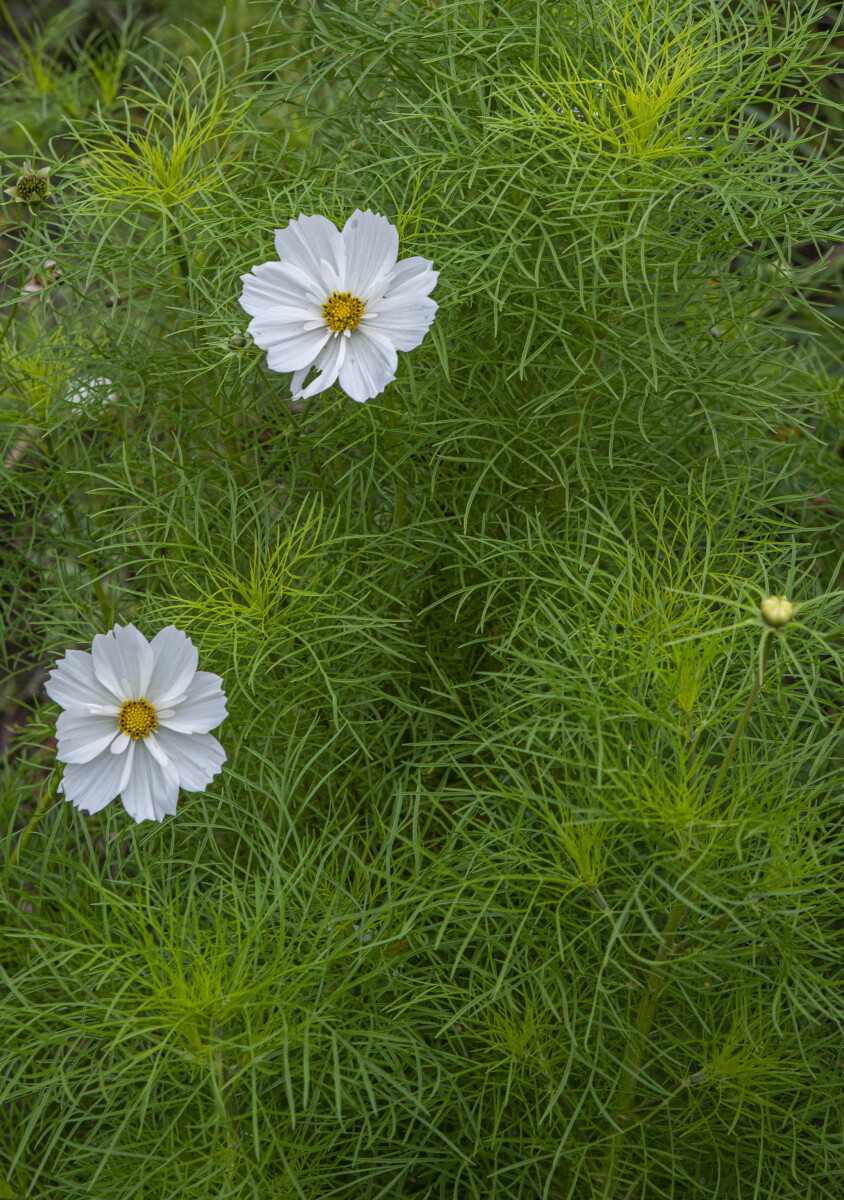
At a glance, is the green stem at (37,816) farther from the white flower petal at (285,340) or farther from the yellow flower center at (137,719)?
the white flower petal at (285,340)

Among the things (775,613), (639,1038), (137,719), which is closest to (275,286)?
(137,719)

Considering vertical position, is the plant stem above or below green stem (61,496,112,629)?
below

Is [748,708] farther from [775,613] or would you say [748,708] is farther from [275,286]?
[275,286]

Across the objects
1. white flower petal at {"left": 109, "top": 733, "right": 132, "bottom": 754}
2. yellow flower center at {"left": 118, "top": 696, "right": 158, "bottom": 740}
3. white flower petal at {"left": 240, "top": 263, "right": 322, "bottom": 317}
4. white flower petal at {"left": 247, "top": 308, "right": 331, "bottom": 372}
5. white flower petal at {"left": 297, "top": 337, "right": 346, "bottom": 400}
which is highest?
white flower petal at {"left": 240, "top": 263, "right": 322, "bottom": 317}

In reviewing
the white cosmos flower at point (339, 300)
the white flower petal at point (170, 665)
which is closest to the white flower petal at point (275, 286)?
the white cosmos flower at point (339, 300)

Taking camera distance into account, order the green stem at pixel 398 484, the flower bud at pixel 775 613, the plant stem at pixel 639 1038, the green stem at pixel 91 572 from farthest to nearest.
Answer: the green stem at pixel 91 572, the green stem at pixel 398 484, the plant stem at pixel 639 1038, the flower bud at pixel 775 613

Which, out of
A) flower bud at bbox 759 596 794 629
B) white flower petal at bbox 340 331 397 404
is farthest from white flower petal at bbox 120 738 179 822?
flower bud at bbox 759 596 794 629

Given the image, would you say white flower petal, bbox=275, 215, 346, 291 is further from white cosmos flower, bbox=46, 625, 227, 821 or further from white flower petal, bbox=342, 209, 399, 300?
white cosmos flower, bbox=46, 625, 227, 821

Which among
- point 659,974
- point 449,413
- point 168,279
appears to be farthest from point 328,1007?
point 168,279
